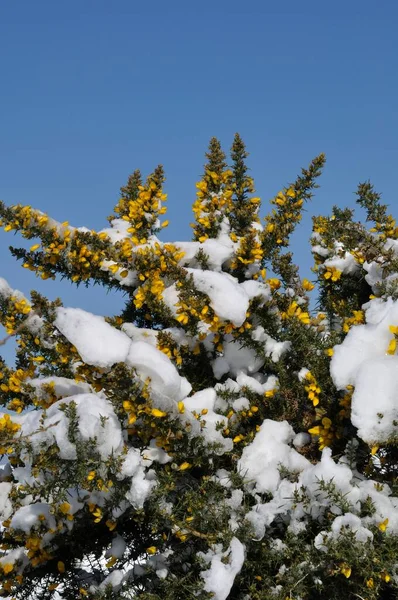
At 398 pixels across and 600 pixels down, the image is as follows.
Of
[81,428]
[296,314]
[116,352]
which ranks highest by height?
[296,314]

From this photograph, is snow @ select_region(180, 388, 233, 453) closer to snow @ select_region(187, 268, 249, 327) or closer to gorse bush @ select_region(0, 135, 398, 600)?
gorse bush @ select_region(0, 135, 398, 600)

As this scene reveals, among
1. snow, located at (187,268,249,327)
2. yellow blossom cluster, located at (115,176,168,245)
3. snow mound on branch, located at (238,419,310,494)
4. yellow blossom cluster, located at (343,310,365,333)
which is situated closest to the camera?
snow mound on branch, located at (238,419,310,494)

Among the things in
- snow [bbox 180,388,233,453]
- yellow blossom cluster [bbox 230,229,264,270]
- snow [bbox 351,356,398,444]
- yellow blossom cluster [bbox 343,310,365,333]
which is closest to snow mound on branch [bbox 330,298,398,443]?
snow [bbox 351,356,398,444]

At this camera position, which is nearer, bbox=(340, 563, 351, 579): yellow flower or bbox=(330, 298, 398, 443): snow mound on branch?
bbox=(340, 563, 351, 579): yellow flower

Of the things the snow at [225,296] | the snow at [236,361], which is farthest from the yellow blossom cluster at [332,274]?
the snow at [225,296]

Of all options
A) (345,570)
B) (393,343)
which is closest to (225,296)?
(393,343)

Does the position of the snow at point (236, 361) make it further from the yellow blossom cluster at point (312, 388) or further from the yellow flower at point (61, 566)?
the yellow flower at point (61, 566)

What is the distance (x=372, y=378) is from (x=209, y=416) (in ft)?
3.69

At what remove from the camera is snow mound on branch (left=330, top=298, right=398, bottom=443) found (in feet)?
9.61

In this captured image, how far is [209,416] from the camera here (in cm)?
366

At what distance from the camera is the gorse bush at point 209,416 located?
9.78 ft

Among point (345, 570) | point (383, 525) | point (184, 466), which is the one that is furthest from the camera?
point (184, 466)

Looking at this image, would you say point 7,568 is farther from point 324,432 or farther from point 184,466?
point 324,432

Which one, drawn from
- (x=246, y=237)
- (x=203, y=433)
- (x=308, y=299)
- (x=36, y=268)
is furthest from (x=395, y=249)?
(x=36, y=268)
